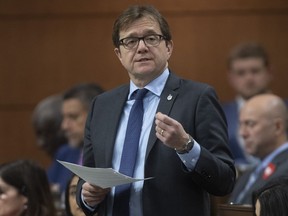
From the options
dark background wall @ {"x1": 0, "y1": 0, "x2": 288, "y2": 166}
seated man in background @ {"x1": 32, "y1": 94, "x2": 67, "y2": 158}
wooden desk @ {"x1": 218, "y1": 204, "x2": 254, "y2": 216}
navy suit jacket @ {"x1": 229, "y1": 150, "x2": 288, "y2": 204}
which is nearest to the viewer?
wooden desk @ {"x1": 218, "y1": 204, "x2": 254, "y2": 216}

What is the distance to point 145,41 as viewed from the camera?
264cm

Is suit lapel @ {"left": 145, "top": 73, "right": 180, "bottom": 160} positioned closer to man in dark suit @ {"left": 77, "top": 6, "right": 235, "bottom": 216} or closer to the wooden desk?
man in dark suit @ {"left": 77, "top": 6, "right": 235, "bottom": 216}

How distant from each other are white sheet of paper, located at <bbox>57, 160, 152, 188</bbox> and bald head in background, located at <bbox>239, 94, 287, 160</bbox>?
7.11 ft

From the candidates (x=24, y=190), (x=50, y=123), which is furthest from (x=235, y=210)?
(x=50, y=123)

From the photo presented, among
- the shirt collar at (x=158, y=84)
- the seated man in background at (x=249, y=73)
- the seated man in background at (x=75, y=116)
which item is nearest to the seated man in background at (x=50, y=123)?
the seated man in background at (x=75, y=116)

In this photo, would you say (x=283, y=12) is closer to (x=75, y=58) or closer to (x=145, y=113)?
(x=75, y=58)

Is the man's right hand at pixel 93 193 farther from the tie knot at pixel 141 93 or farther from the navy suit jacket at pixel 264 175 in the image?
the navy suit jacket at pixel 264 175

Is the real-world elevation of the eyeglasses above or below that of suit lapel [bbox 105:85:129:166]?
above

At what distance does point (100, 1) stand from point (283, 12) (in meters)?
1.34

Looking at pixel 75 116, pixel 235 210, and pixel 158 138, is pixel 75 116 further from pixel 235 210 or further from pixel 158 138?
pixel 158 138

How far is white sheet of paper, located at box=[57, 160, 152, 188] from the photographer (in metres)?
2.49

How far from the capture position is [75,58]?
20.0ft

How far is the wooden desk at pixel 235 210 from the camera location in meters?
2.80

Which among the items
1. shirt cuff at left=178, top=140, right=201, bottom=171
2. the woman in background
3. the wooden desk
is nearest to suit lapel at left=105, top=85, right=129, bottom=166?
shirt cuff at left=178, top=140, right=201, bottom=171
